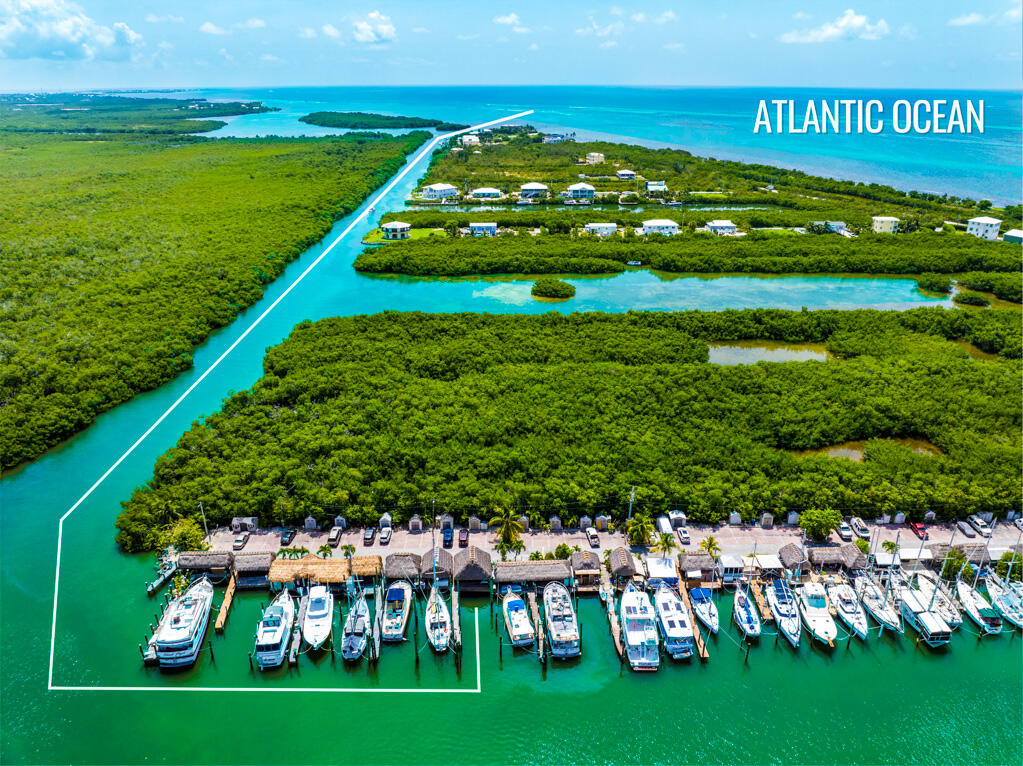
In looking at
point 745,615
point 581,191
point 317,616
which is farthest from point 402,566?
point 581,191

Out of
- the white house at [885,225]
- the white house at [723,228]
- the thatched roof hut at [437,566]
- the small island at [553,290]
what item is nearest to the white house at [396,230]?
the small island at [553,290]

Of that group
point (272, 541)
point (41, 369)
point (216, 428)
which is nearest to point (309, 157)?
point (41, 369)

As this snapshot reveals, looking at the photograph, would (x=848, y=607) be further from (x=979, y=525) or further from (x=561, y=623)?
(x=561, y=623)

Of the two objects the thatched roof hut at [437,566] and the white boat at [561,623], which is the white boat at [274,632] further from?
the white boat at [561,623]

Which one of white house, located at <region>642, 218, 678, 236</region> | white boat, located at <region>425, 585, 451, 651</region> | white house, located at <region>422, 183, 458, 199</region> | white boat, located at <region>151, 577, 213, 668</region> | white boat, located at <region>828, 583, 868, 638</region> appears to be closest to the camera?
white boat, located at <region>151, 577, 213, 668</region>

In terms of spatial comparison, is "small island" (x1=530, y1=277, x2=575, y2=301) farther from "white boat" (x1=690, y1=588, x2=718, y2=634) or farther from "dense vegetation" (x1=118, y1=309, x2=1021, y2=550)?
"white boat" (x1=690, y1=588, x2=718, y2=634)

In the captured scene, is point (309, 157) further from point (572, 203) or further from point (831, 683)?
point (831, 683)

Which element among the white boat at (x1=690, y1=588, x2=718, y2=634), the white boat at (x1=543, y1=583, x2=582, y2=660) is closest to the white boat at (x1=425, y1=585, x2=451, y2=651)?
the white boat at (x1=543, y1=583, x2=582, y2=660)
